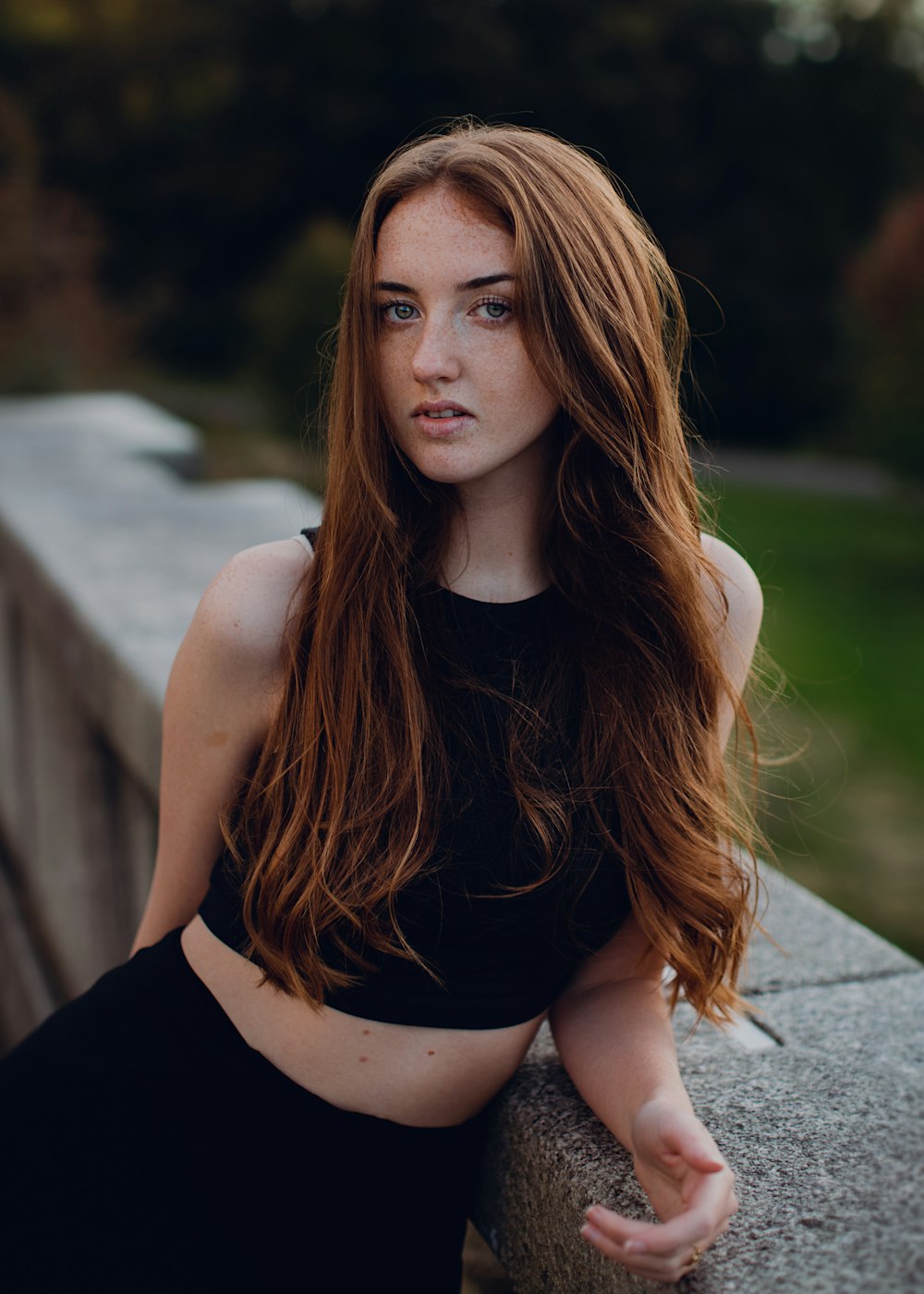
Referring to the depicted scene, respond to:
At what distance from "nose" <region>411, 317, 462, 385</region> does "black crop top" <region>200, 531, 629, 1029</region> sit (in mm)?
279

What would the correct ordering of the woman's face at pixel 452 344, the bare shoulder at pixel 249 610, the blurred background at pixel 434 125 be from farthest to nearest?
the blurred background at pixel 434 125, the bare shoulder at pixel 249 610, the woman's face at pixel 452 344

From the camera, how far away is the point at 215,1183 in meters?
1.63

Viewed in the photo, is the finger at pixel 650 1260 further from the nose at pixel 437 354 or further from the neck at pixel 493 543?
the nose at pixel 437 354

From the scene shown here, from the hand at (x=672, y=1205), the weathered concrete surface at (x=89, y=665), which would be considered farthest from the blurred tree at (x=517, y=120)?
the hand at (x=672, y=1205)

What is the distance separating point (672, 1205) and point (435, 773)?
545mm

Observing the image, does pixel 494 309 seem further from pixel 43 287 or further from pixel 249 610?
pixel 43 287

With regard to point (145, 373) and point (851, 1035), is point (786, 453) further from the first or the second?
point (851, 1035)

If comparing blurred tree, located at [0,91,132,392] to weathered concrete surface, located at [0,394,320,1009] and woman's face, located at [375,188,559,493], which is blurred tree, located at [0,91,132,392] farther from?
woman's face, located at [375,188,559,493]

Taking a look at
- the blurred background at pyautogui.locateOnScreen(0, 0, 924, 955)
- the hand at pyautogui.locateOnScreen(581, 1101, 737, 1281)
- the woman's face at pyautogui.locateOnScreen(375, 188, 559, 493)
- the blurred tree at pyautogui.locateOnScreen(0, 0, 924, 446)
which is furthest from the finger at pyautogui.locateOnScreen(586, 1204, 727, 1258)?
the blurred tree at pyautogui.locateOnScreen(0, 0, 924, 446)

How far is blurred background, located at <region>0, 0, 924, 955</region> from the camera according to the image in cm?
1454

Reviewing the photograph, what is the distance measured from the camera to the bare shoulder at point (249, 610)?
1.63 metres

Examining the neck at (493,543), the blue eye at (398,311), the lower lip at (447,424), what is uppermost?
the blue eye at (398,311)

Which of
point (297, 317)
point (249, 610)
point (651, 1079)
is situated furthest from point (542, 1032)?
point (297, 317)

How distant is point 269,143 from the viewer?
23406mm
